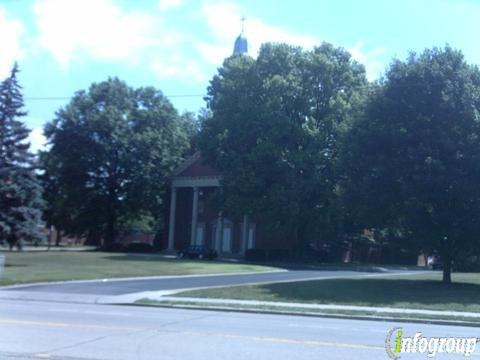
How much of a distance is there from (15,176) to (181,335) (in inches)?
1184

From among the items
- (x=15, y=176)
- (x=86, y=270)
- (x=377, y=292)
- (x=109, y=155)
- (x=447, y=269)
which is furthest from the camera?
(x=109, y=155)

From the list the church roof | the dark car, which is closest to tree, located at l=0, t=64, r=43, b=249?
the dark car

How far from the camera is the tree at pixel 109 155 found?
6550 centimetres

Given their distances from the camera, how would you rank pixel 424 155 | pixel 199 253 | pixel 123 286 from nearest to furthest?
pixel 123 286, pixel 424 155, pixel 199 253

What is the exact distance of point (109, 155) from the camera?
6588 cm

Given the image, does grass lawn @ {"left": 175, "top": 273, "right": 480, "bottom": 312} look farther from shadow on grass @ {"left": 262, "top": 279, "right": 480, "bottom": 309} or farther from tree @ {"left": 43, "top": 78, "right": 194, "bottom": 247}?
tree @ {"left": 43, "top": 78, "right": 194, "bottom": 247}

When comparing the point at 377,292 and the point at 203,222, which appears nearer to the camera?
the point at 377,292

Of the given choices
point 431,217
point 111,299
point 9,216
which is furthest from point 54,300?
point 9,216

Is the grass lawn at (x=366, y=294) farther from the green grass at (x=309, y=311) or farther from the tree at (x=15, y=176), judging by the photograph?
the tree at (x=15, y=176)

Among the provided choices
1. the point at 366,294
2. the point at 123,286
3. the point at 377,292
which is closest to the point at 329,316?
the point at 366,294

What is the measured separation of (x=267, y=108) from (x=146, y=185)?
60.6ft

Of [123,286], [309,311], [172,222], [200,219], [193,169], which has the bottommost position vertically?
[123,286]

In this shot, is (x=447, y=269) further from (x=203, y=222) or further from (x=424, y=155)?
(x=203, y=222)

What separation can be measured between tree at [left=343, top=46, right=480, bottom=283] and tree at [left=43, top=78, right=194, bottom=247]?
123 ft
